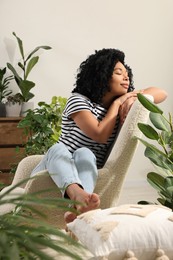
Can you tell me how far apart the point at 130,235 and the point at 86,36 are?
4.18 meters

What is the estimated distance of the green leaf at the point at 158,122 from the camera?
2.62m

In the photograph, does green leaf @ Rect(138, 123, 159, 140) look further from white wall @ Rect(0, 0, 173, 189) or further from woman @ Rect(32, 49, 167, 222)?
white wall @ Rect(0, 0, 173, 189)

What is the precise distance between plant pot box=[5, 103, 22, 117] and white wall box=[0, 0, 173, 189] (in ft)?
1.10

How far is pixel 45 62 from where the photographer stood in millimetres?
5273

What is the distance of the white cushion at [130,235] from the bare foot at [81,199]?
64 centimetres

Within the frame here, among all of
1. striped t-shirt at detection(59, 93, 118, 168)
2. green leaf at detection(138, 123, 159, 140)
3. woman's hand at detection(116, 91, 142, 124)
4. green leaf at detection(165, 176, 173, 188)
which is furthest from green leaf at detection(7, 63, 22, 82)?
green leaf at detection(165, 176, 173, 188)

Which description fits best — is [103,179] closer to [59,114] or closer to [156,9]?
[59,114]

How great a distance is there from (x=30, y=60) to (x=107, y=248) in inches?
148

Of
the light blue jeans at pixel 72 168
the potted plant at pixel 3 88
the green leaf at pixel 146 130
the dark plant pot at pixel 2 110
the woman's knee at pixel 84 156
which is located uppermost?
the green leaf at pixel 146 130

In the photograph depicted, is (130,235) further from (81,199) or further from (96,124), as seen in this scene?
(96,124)

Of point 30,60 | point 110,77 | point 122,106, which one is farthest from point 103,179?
point 30,60

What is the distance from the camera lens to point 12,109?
489 cm

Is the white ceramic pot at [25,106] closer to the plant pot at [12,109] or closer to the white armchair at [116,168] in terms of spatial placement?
the plant pot at [12,109]

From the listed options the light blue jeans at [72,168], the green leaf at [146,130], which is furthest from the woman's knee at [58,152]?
the green leaf at [146,130]
